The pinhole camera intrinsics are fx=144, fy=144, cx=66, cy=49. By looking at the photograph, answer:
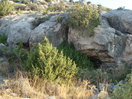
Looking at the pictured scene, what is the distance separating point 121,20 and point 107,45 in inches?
85.8

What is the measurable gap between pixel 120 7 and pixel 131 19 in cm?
184

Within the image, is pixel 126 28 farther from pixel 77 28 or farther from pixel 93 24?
pixel 77 28

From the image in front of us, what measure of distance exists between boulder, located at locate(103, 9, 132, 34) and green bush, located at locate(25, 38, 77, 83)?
4851 mm

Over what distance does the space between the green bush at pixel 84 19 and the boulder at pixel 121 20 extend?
4.80ft

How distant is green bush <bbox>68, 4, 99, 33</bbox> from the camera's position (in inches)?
323

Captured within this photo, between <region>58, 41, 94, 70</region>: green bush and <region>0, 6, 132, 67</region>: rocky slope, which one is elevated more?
<region>0, 6, 132, 67</region>: rocky slope

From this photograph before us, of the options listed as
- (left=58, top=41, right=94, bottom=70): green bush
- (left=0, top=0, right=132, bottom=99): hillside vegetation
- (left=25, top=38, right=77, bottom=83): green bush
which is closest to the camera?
(left=0, top=0, right=132, bottom=99): hillside vegetation

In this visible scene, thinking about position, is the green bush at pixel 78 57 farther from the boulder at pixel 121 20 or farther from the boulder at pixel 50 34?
the boulder at pixel 121 20

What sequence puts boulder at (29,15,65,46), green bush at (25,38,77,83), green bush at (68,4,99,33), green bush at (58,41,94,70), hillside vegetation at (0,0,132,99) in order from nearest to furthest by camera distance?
hillside vegetation at (0,0,132,99) < green bush at (25,38,77,83) < green bush at (58,41,94,70) < green bush at (68,4,99,33) < boulder at (29,15,65,46)

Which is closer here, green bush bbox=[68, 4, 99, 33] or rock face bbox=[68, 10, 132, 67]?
rock face bbox=[68, 10, 132, 67]

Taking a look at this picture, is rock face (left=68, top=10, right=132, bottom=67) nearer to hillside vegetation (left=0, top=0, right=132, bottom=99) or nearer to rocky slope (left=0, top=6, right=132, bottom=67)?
rocky slope (left=0, top=6, right=132, bottom=67)

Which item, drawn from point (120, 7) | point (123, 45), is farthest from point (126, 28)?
point (120, 7)

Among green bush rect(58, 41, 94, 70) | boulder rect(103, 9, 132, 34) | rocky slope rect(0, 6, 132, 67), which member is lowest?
green bush rect(58, 41, 94, 70)

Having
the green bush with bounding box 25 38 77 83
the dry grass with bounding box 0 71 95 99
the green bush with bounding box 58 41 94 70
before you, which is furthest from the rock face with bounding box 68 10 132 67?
the dry grass with bounding box 0 71 95 99
